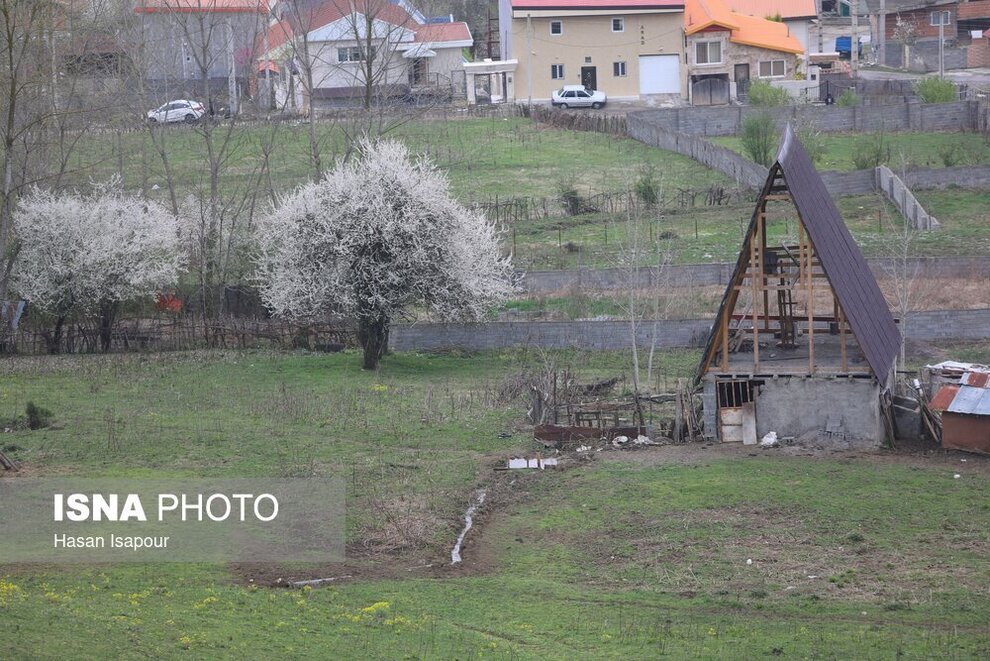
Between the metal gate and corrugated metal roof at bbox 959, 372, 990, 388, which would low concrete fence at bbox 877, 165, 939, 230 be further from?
the metal gate

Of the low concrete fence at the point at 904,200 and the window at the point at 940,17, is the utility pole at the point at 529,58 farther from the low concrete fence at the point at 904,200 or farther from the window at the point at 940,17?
the window at the point at 940,17

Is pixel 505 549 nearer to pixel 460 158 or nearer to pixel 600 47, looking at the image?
pixel 460 158

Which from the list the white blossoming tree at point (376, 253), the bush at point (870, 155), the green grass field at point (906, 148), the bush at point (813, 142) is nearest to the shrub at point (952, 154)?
the green grass field at point (906, 148)

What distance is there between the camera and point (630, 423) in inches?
1121

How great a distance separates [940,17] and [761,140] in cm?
3670

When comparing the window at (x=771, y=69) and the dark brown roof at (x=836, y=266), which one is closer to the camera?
the dark brown roof at (x=836, y=266)

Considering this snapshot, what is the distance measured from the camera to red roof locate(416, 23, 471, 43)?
243 ft

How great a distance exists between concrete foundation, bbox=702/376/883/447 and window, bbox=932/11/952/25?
65470 millimetres

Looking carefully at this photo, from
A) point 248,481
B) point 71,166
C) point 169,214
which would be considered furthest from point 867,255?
point 71,166

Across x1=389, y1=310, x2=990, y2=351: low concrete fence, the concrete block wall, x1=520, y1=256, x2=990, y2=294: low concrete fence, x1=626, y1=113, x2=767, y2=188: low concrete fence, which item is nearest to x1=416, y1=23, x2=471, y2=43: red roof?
the concrete block wall

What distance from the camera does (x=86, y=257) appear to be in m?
40.4

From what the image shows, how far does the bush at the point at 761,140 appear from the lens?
2173 inches

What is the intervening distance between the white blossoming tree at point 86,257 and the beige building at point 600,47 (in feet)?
116

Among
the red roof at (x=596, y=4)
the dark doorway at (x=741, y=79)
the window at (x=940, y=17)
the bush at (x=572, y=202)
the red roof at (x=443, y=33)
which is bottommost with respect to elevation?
the bush at (x=572, y=202)
